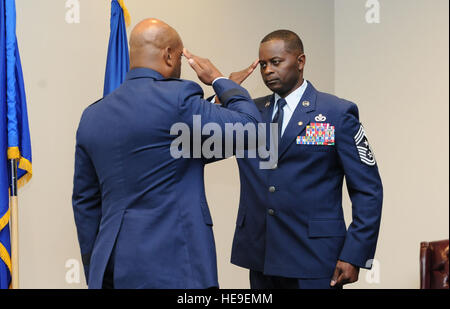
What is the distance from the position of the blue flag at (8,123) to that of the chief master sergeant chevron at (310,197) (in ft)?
3.85

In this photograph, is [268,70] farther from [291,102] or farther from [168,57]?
[168,57]

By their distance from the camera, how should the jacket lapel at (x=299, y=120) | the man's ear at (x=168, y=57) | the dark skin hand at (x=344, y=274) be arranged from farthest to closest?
the jacket lapel at (x=299, y=120)
the dark skin hand at (x=344, y=274)
the man's ear at (x=168, y=57)

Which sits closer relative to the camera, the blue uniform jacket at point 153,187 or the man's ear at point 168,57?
the blue uniform jacket at point 153,187

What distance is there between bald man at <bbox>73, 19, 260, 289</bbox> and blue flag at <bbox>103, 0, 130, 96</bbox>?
120 cm

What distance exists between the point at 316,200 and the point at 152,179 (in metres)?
0.82

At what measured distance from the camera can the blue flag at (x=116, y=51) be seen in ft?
10.4

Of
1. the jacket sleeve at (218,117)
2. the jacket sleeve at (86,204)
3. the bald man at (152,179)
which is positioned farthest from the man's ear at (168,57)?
the jacket sleeve at (86,204)

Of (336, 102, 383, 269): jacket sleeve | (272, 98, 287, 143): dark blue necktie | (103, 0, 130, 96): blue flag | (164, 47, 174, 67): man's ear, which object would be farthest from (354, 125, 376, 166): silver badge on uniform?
(103, 0, 130, 96): blue flag

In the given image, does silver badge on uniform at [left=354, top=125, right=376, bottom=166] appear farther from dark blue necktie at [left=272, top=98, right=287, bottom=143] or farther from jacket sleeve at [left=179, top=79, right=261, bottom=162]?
jacket sleeve at [left=179, top=79, right=261, bottom=162]

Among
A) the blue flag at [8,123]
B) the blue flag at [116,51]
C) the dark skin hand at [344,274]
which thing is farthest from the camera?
the blue flag at [116,51]

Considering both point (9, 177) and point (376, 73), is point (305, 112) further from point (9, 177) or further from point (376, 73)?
point (376, 73)

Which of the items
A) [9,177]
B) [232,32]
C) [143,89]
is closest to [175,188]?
[143,89]

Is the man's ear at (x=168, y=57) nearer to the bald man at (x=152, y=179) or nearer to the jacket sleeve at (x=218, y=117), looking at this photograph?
the bald man at (x=152, y=179)
